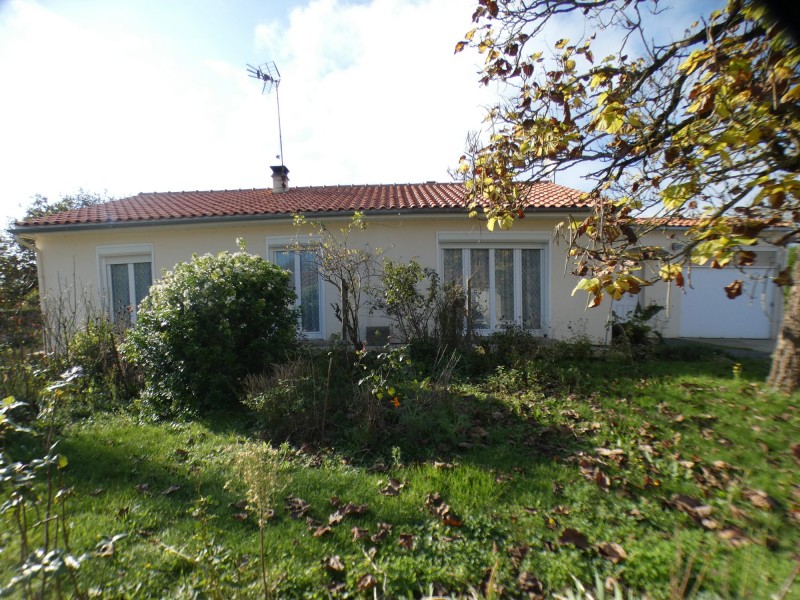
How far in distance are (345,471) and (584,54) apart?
4.80 meters

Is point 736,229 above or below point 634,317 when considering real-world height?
above

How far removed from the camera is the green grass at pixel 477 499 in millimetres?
2338

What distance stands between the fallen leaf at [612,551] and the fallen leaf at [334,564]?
1.62 m

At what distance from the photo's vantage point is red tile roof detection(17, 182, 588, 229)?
833 cm

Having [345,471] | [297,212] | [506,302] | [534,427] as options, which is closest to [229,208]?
[297,212]

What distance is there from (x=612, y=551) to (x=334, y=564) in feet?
5.65

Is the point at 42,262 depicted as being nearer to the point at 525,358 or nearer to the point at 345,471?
the point at 345,471

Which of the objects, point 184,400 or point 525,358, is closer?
point 184,400

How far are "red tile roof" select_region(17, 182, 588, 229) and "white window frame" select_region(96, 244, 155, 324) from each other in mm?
662

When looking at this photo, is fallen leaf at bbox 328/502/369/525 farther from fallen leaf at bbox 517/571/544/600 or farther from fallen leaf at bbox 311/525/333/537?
fallen leaf at bbox 517/571/544/600

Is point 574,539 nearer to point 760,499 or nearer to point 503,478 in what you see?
point 503,478

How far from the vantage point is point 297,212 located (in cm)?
820

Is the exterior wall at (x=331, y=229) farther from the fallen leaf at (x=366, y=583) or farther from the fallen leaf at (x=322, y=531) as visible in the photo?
the fallen leaf at (x=366, y=583)

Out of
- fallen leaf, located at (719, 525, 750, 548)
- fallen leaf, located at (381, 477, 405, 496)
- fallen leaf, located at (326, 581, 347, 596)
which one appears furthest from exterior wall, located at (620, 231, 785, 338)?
fallen leaf, located at (326, 581, 347, 596)
